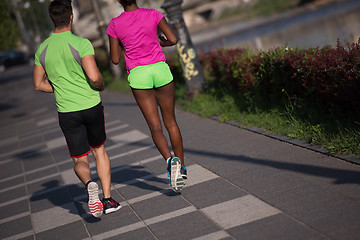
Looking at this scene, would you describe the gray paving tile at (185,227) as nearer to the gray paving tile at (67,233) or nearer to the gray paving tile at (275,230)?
the gray paving tile at (275,230)

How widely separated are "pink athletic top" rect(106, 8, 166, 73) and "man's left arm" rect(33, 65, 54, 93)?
2.29 feet

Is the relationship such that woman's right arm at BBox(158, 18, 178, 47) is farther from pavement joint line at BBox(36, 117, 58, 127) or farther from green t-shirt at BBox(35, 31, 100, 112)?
pavement joint line at BBox(36, 117, 58, 127)

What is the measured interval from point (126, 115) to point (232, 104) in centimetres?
331

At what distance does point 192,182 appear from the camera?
5609 mm

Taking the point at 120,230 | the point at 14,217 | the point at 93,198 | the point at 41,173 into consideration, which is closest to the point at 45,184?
the point at 41,173

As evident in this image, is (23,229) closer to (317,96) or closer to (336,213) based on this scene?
(336,213)

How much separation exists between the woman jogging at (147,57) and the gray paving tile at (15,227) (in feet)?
5.42

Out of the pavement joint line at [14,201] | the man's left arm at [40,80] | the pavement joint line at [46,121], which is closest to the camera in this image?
the man's left arm at [40,80]

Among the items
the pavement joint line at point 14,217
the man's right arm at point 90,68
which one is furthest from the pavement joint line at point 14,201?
the man's right arm at point 90,68

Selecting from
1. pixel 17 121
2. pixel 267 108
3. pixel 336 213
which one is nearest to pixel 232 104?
pixel 267 108

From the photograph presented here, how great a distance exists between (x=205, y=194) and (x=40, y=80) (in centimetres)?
184

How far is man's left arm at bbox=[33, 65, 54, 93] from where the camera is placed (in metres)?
4.85

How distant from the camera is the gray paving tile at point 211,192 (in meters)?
4.89

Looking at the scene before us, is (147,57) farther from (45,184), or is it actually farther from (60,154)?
(60,154)
